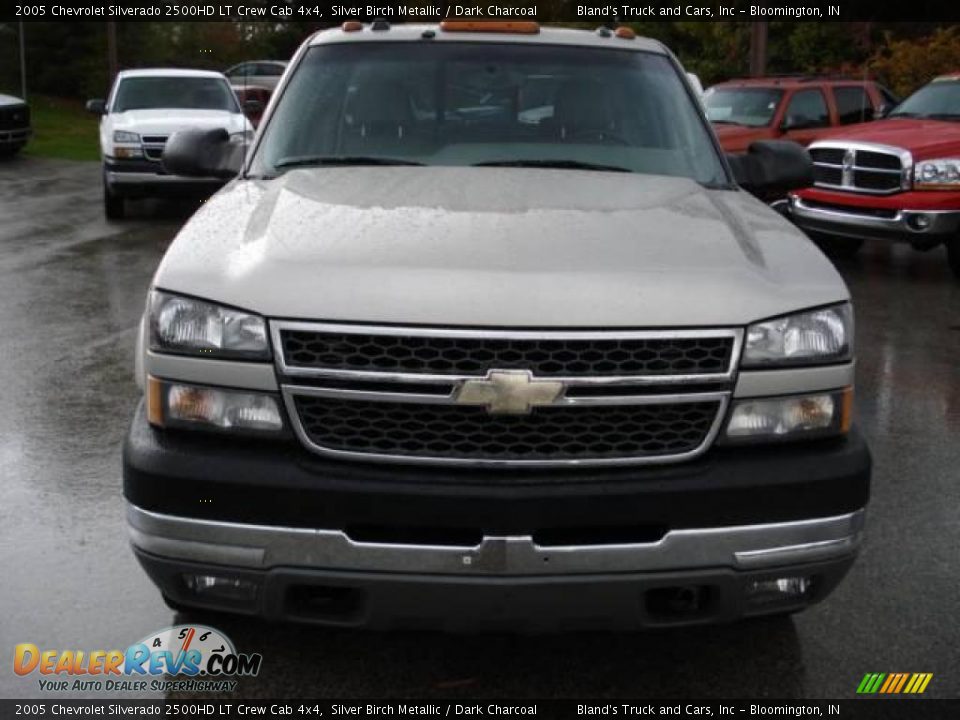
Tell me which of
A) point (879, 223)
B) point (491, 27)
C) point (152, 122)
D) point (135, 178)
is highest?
point (491, 27)

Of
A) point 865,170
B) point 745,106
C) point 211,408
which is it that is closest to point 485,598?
point 211,408

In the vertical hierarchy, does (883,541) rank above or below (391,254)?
below

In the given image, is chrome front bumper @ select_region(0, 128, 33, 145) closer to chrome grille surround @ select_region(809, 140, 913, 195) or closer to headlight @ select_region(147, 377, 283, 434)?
chrome grille surround @ select_region(809, 140, 913, 195)

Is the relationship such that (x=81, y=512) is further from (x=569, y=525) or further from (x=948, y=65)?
(x=948, y=65)

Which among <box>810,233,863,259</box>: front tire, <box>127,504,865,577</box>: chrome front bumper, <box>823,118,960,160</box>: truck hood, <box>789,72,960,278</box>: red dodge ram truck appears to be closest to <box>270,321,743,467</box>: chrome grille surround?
<box>127,504,865,577</box>: chrome front bumper

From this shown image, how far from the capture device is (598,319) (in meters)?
3.00

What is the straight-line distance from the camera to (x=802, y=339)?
10.5 feet

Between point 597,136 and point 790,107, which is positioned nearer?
point 597,136

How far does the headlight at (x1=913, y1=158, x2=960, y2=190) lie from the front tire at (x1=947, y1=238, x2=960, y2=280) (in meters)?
0.52

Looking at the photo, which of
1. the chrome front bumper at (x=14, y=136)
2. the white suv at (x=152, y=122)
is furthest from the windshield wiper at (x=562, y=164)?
the chrome front bumper at (x=14, y=136)

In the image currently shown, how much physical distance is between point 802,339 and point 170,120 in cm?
1294

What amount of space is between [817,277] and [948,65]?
72.6ft

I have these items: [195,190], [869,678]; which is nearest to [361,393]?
[869,678]

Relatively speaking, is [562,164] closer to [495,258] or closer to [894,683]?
[495,258]
